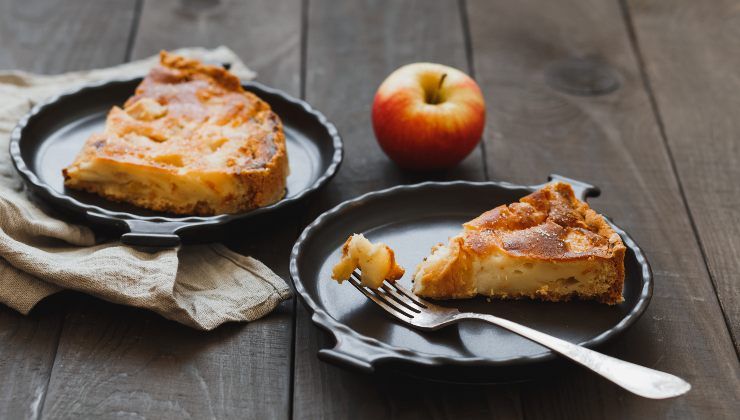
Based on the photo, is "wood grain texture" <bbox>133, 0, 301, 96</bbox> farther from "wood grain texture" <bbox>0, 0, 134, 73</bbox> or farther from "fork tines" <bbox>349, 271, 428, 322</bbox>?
"fork tines" <bbox>349, 271, 428, 322</bbox>

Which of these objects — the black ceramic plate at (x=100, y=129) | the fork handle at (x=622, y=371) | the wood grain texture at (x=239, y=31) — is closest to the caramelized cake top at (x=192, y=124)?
the black ceramic plate at (x=100, y=129)

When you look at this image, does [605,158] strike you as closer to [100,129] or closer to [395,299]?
[395,299]

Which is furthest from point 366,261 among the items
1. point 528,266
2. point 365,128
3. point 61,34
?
point 61,34

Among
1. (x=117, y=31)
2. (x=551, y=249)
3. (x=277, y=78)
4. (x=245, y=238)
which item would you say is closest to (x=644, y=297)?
(x=551, y=249)

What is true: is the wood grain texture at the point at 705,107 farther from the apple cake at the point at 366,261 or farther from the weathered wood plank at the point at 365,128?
the apple cake at the point at 366,261

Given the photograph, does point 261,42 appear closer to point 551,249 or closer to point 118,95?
point 118,95

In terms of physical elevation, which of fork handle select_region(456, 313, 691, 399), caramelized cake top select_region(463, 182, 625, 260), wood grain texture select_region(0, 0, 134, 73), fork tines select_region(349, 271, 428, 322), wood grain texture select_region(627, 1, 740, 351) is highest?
fork handle select_region(456, 313, 691, 399)

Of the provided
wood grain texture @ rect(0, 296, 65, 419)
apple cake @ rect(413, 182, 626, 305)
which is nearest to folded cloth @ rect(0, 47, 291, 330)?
wood grain texture @ rect(0, 296, 65, 419)
